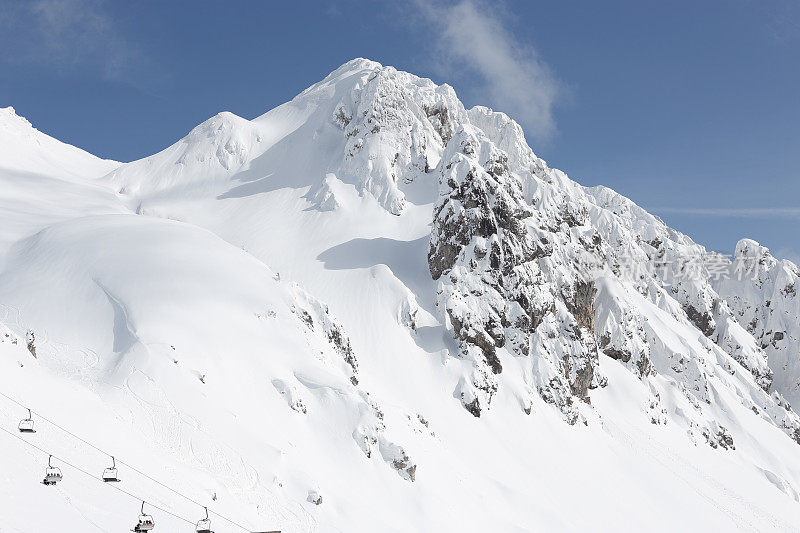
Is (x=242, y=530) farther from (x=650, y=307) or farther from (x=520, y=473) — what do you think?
(x=650, y=307)

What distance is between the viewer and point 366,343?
48.5 metres

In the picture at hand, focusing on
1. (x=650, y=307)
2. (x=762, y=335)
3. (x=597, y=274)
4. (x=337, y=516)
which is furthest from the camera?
(x=762, y=335)

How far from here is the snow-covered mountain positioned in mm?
26453

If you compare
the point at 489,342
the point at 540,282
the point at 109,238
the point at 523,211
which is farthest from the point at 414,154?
the point at 109,238

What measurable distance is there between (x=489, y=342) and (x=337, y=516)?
92.1ft

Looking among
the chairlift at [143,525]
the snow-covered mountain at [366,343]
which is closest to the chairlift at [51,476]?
the snow-covered mountain at [366,343]

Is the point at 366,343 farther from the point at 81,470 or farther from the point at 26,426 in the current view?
the point at 26,426

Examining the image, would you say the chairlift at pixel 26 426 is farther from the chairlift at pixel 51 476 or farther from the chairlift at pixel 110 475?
the chairlift at pixel 51 476

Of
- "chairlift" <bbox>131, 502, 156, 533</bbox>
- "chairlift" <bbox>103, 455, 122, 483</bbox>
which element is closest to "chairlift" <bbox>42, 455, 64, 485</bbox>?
"chairlift" <bbox>103, 455, 122, 483</bbox>

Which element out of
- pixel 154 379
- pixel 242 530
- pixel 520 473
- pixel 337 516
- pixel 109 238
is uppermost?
pixel 109 238

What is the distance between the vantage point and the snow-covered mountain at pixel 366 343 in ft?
86.8

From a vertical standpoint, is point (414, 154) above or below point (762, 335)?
below

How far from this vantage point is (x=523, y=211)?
196ft

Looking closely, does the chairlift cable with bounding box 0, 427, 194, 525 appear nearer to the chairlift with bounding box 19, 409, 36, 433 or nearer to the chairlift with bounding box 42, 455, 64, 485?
the chairlift with bounding box 19, 409, 36, 433
